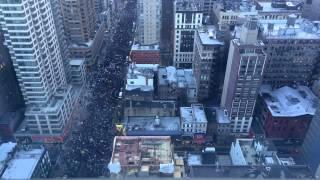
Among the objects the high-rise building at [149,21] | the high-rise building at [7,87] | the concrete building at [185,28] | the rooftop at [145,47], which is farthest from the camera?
the high-rise building at [149,21]

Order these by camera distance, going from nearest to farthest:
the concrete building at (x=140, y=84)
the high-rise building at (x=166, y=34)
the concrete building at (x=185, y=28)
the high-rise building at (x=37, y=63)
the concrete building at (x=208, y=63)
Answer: the high-rise building at (x=37, y=63) → the concrete building at (x=208, y=63) → the concrete building at (x=140, y=84) → the concrete building at (x=185, y=28) → the high-rise building at (x=166, y=34)

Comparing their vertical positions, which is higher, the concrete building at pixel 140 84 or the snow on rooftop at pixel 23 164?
the concrete building at pixel 140 84

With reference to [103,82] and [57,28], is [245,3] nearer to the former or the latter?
[103,82]

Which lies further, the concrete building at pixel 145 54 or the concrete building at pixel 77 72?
the concrete building at pixel 145 54

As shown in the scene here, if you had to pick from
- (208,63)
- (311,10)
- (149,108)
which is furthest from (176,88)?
(311,10)

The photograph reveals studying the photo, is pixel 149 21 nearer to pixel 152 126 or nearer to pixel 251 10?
pixel 251 10

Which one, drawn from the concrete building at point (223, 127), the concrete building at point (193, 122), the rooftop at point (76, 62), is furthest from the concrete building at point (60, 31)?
the concrete building at point (223, 127)

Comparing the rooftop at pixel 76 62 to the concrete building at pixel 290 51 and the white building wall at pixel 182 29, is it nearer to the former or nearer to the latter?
the white building wall at pixel 182 29
